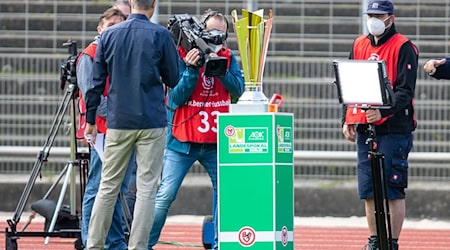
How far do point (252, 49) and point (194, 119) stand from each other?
1029 mm

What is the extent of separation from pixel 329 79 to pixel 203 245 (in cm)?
412

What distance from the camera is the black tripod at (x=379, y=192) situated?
9.83 metres

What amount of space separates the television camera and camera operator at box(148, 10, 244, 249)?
0.09 meters

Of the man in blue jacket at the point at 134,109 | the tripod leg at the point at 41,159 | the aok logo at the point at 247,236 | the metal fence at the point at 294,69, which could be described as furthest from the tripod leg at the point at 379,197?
the metal fence at the point at 294,69

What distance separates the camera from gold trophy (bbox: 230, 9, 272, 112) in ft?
32.2

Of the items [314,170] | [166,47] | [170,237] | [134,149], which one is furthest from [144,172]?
[314,170]

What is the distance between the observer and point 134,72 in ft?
32.2

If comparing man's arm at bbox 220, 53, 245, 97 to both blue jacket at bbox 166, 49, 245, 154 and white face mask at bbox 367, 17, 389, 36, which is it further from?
white face mask at bbox 367, 17, 389, 36

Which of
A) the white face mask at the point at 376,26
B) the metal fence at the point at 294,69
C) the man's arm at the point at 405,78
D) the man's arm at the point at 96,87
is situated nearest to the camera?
the man's arm at the point at 96,87

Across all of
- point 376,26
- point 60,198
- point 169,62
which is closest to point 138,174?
point 169,62

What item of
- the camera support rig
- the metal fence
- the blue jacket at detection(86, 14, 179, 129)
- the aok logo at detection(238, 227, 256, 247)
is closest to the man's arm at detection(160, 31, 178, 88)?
the blue jacket at detection(86, 14, 179, 129)

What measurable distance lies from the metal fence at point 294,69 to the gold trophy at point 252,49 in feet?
17.4

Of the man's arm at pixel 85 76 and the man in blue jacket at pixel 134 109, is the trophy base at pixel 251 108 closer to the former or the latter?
the man in blue jacket at pixel 134 109

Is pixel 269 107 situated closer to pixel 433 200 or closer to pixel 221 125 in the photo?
pixel 221 125
